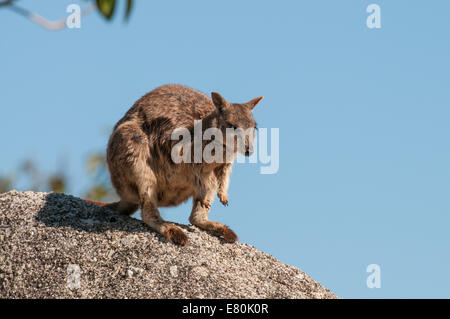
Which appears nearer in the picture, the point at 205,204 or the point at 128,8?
the point at 128,8

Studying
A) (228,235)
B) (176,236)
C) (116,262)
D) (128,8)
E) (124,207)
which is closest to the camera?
(128,8)

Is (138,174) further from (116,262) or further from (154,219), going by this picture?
(116,262)

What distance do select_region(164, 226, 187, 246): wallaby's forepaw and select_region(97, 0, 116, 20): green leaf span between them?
670cm

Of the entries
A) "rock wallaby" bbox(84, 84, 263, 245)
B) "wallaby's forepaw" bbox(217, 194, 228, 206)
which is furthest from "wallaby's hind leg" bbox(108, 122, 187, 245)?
"wallaby's forepaw" bbox(217, 194, 228, 206)

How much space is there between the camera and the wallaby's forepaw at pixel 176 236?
9344 millimetres

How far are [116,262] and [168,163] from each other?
1761 millimetres

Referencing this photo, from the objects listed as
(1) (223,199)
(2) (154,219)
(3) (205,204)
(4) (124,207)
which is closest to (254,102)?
(1) (223,199)

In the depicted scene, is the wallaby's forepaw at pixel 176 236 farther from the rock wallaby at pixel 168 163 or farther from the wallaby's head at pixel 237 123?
the wallaby's head at pixel 237 123

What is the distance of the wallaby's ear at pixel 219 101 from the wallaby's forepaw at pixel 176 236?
2.06m

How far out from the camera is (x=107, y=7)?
2.91 m

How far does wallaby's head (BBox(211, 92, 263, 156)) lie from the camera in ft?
30.7

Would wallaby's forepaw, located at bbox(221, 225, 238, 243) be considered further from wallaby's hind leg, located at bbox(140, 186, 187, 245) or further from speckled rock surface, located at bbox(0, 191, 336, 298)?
wallaby's hind leg, located at bbox(140, 186, 187, 245)
